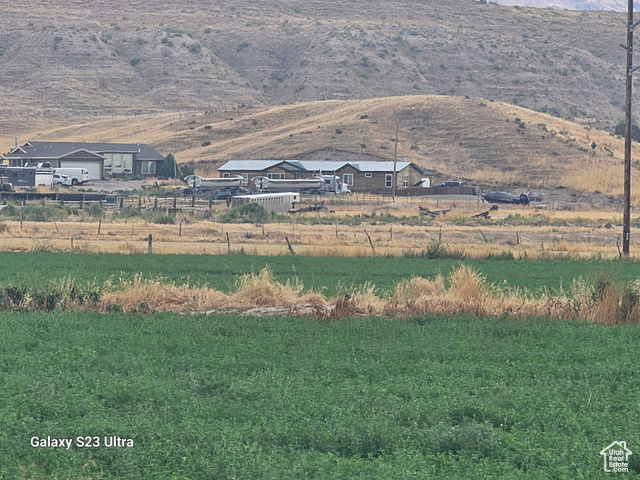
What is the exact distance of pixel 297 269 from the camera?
33.8 metres

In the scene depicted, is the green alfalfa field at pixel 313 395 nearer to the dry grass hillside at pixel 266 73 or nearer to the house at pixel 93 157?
the house at pixel 93 157

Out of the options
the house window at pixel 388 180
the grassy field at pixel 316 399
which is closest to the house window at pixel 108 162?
the house window at pixel 388 180

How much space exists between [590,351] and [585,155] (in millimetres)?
96805

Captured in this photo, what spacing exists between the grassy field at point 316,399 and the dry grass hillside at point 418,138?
83367 mm

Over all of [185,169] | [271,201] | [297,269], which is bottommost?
[297,269]

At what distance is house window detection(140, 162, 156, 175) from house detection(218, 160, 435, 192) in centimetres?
1513

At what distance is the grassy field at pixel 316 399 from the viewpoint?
11.2 m

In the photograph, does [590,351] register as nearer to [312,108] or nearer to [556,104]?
[312,108]

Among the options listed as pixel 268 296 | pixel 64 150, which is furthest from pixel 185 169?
pixel 268 296

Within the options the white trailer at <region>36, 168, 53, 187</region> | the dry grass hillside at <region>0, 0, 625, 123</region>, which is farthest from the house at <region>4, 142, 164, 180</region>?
the dry grass hillside at <region>0, 0, 625, 123</region>

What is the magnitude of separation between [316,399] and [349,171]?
3386 inches

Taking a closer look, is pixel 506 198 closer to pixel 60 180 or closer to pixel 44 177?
pixel 60 180

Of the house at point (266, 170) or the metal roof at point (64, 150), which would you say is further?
the metal roof at point (64, 150)

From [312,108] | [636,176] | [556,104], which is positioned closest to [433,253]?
[636,176]
